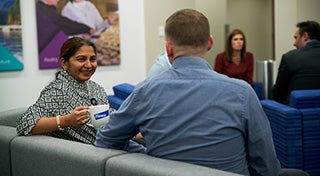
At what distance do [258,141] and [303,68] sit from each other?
2.91 meters

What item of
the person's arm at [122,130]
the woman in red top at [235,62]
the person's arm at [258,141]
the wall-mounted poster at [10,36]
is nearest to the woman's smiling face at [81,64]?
the person's arm at [122,130]

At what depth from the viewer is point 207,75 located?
1.63 m

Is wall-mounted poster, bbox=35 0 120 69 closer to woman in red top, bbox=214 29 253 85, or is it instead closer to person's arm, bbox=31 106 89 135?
woman in red top, bbox=214 29 253 85

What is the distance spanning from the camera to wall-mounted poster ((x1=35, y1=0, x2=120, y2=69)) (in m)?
4.89

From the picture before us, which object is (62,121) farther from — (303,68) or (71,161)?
(303,68)

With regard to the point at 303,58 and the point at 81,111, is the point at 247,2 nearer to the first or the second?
the point at 303,58

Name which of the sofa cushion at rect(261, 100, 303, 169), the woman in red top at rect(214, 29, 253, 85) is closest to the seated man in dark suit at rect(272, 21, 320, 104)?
the sofa cushion at rect(261, 100, 303, 169)

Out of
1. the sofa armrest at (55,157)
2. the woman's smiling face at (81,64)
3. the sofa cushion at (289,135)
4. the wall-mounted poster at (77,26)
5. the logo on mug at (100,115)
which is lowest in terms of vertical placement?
the sofa cushion at (289,135)

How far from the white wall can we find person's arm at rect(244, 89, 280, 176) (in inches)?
137

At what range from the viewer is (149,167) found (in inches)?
63.2

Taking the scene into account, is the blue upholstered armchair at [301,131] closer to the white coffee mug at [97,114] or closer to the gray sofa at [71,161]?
the white coffee mug at [97,114]

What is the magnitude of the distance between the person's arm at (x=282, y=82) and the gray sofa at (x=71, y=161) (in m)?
2.89

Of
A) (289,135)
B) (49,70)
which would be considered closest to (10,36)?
(49,70)

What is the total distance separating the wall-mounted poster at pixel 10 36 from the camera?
4534 millimetres
